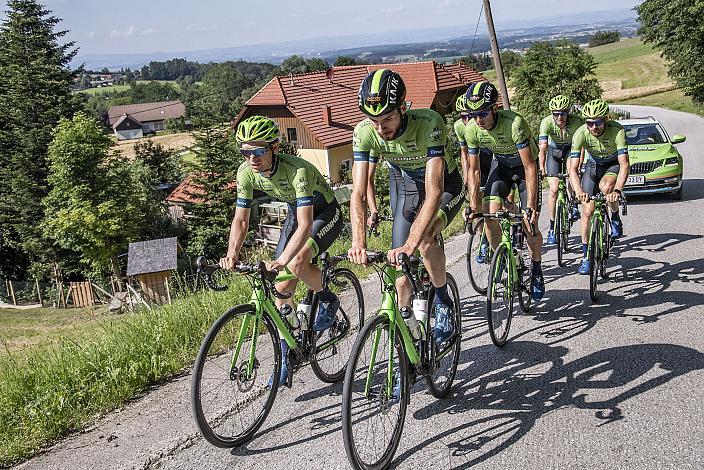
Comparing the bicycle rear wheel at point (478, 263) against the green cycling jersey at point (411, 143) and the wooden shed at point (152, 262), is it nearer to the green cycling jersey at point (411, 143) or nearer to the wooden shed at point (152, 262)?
the green cycling jersey at point (411, 143)

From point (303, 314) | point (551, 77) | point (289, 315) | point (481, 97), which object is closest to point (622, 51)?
point (551, 77)

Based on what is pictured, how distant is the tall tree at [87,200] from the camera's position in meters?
38.9

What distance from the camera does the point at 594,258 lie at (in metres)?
7.10

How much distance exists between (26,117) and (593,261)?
4433 centimetres

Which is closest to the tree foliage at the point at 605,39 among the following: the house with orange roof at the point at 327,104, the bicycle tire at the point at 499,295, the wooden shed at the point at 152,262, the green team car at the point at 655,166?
the house with orange roof at the point at 327,104

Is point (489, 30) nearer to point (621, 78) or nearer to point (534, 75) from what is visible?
point (534, 75)

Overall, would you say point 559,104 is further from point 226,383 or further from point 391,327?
point 226,383

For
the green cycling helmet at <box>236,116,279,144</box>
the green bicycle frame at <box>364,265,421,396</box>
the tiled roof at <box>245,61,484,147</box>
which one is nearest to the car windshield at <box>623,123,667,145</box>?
the green cycling helmet at <box>236,116,279,144</box>

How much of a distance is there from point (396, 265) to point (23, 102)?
4567cm

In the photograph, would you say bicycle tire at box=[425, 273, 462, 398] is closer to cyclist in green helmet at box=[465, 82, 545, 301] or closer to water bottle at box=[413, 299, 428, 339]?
water bottle at box=[413, 299, 428, 339]

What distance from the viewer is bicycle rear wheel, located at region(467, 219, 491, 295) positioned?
797 cm

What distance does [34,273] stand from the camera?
41.7 meters

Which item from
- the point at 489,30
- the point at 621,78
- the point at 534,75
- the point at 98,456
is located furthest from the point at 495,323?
the point at 621,78

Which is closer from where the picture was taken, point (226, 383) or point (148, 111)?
point (226, 383)
